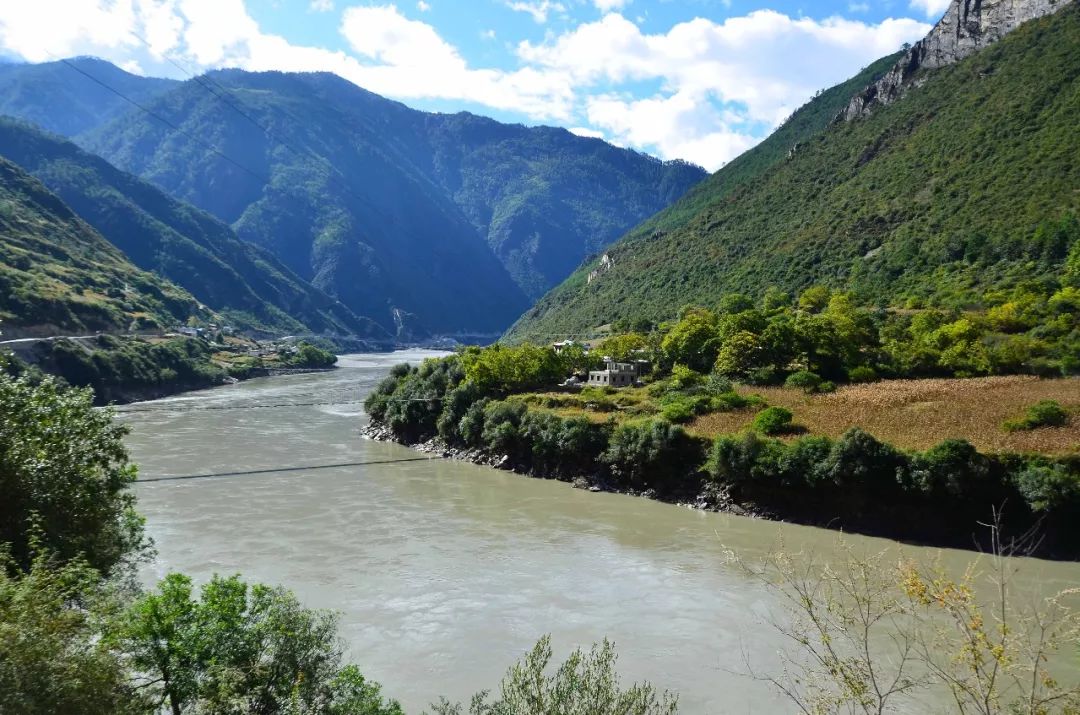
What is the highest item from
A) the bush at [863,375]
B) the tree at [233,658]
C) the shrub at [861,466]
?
the bush at [863,375]

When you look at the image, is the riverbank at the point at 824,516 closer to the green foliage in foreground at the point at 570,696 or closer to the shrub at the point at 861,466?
the shrub at the point at 861,466

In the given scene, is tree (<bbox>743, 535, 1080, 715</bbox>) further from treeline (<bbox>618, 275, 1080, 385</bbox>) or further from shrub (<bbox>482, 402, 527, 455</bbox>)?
treeline (<bbox>618, 275, 1080, 385</bbox>)

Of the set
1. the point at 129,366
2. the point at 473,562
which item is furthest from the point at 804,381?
the point at 129,366

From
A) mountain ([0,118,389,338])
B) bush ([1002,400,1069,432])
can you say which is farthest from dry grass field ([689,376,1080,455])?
mountain ([0,118,389,338])

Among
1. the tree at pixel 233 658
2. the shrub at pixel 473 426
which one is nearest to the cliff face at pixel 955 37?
the shrub at pixel 473 426

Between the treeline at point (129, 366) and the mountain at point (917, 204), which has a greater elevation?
the mountain at point (917, 204)

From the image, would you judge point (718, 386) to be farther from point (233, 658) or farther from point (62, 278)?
point (62, 278)
